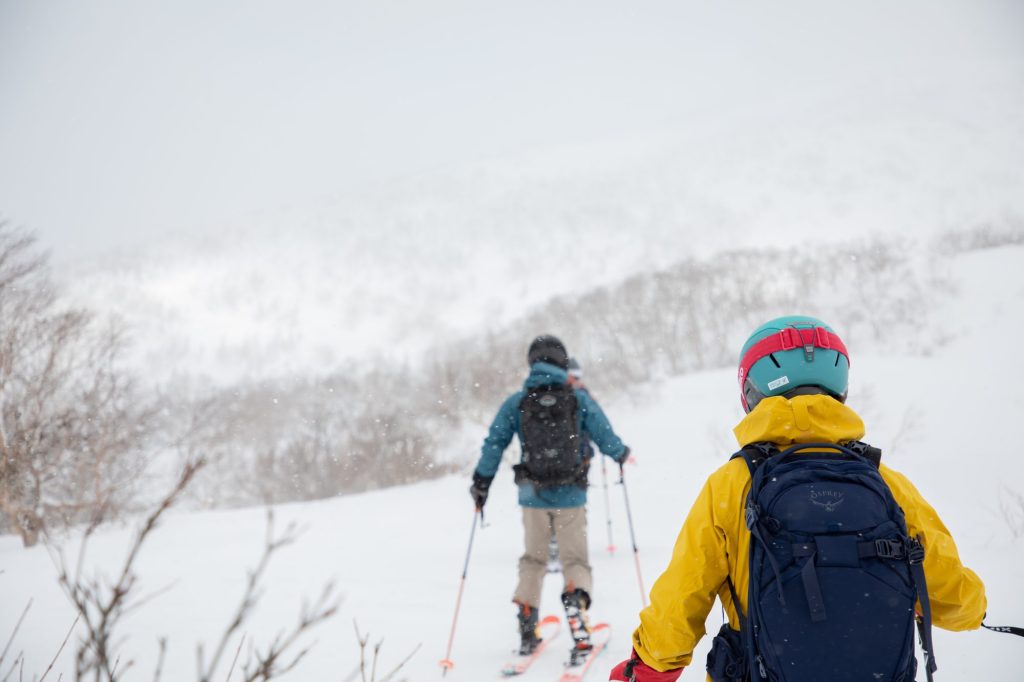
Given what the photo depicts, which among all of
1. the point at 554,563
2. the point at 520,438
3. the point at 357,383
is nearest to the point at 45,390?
the point at 554,563

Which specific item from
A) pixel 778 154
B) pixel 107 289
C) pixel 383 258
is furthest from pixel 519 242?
pixel 107 289

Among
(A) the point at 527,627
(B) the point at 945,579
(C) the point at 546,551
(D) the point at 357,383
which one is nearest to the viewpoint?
(B) the point at 945,579

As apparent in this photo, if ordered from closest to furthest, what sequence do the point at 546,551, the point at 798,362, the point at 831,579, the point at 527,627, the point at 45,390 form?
the point at 831,579 < the point at 798,362 < the point at 527,627 < the point at 546,551 < the point at 45,390

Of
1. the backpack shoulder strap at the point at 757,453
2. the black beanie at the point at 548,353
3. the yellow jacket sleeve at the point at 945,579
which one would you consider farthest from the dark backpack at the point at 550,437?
the yellow jacket sleeve at the point at 945,579

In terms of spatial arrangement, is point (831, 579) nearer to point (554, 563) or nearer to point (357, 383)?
point (554, 563)

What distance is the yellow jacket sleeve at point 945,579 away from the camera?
1650mm

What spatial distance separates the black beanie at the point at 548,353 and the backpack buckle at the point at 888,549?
282 centimetres

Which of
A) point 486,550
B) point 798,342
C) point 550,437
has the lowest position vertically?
point 486,550

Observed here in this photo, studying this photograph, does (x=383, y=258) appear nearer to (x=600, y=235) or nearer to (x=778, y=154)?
(x=600, y=235)

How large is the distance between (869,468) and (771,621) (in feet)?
1.75

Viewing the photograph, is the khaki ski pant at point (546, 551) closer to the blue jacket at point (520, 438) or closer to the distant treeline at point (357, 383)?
the blue jacket at point (520, 438)

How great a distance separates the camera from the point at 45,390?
11609 mm

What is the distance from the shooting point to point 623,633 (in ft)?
13.9

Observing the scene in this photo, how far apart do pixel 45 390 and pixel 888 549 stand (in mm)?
14947
